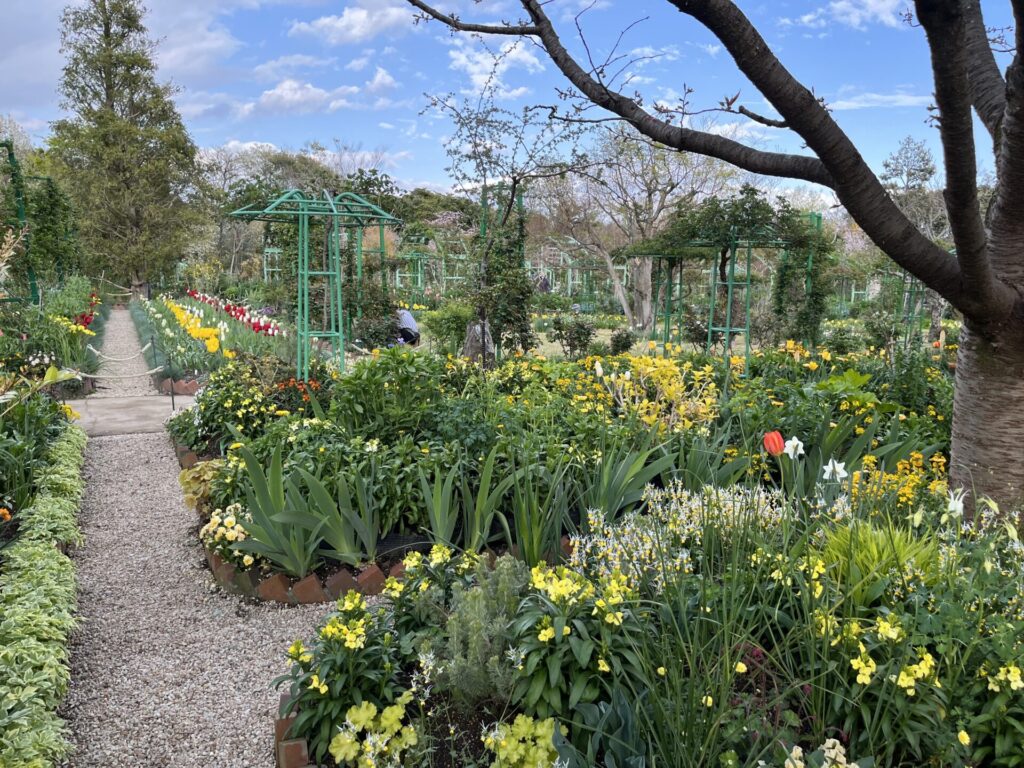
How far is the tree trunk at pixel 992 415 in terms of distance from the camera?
2666 mm

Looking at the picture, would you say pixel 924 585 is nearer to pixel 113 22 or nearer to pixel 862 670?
pixel 862 670

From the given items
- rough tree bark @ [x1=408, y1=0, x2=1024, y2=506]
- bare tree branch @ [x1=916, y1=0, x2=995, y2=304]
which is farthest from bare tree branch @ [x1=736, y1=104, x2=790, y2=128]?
bare tree branch @ [x1=916, y1=0, x2=995, y2=304]

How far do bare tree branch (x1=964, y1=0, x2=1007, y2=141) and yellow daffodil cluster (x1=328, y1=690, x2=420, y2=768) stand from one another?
323 cm

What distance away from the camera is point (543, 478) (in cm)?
303

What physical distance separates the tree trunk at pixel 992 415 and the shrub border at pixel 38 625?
10.6ft

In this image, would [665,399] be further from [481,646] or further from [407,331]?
[407,331]

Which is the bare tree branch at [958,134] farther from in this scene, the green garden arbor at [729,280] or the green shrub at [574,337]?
the green shrub at [574,337]

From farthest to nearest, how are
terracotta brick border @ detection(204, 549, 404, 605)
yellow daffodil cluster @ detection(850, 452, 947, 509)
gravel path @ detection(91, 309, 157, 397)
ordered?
1. gravel path @ detection(91, 309, 157, 397)
2. terracotta brick border @ detection(204, 549, 404, 605)
3. yellow daffodil cluster @ detection(850, 452, 947, 509)

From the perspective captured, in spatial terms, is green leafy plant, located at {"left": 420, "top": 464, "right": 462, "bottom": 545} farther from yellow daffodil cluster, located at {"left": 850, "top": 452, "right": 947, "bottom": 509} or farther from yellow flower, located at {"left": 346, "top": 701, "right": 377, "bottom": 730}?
yellow daffodil cluster, located at {"left": 850, "top": 452, "right": 947, "bottom": 509}

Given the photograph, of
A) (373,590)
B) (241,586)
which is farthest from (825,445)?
(241,586)

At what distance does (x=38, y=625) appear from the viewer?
2393 mm

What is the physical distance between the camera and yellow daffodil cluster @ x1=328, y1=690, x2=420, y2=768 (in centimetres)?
169

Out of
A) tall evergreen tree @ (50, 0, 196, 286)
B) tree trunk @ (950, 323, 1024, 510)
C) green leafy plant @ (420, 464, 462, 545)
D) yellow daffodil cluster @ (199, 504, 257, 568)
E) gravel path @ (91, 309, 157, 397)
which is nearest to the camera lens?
tree trunk @ (950, 323, 1024, 510)

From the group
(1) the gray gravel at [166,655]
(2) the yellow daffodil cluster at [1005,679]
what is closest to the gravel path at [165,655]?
(1) the gray gravel at [166,655]
